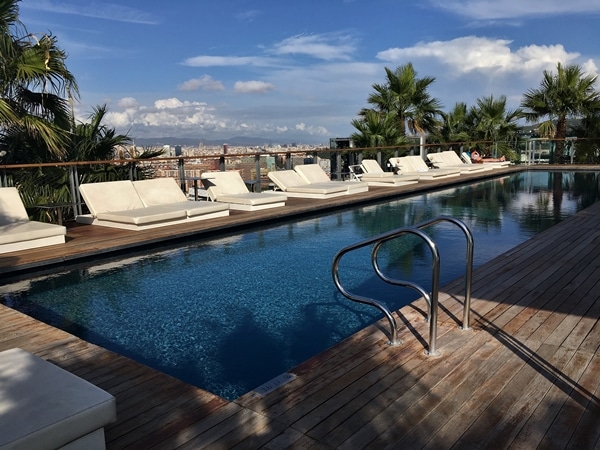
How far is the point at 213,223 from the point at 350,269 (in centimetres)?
278

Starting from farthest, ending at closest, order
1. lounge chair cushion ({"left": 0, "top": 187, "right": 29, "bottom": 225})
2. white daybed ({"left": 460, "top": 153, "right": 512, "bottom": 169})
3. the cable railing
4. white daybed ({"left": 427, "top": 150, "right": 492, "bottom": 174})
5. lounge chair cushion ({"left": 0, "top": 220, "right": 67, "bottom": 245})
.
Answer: white daybed ({"left": 460, "top": 153, "right": 512, "bottom": 169}) < white daybed ({"left": 427, "top": 150, "right": 492, "bottom": 174}) < the cable railing < lounge chair cushion ({"left": 0, "top": 187, "right": 29, "bottom": 225}) < lounge chair cushion ({"left": 0, "top": 220, "right": 67, "bottom": 245})

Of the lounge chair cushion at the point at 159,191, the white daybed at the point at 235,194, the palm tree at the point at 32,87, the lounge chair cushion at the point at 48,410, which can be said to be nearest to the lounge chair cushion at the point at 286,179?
the white daybed at the point at 235,194

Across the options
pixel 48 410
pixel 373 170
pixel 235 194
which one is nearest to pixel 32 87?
pixel 235 194

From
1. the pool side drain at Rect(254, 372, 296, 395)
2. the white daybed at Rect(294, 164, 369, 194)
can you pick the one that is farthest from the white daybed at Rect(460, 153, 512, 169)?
the pool side drain at Rect(254, 372, 296, 395)

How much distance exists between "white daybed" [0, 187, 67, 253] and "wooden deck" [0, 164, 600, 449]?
2333 millimetres

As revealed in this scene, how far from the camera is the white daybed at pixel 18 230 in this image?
585cm

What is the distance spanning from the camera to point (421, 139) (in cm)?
1725

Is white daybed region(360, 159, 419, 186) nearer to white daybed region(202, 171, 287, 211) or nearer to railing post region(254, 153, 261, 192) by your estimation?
railing post region(254, 153, 261, 192)

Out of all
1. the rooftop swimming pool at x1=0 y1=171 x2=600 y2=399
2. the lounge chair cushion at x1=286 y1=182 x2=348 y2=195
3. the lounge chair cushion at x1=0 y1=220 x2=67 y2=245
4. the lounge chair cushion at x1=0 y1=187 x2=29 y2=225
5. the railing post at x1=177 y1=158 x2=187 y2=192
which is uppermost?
the railing post at x1=177 y1=158 x2=187 y2=192

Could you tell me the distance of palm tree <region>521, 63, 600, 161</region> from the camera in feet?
59.1

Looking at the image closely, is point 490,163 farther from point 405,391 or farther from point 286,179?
point 405,391

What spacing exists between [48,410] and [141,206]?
654cm

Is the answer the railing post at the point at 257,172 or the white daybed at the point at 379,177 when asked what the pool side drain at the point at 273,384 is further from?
the white daybed at the point at 379,177

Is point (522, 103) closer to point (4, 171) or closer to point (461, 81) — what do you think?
point (461, 81)
